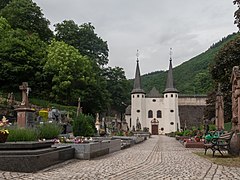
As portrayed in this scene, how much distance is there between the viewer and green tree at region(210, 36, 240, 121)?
76.3 ft

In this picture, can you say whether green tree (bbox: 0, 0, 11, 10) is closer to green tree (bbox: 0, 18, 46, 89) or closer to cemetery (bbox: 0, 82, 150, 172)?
green tree (bbox: 0, 18, 46, 89)

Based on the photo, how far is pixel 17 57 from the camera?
37969 mm

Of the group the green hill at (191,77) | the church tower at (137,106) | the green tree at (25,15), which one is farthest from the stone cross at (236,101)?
the green hill at (191,77)

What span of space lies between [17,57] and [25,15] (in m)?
10.1

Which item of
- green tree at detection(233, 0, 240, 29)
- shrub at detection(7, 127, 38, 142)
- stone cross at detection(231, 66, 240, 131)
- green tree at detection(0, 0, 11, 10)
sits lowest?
shrub at detection(7, 127, 38, 142)

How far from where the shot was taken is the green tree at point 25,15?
148 ft

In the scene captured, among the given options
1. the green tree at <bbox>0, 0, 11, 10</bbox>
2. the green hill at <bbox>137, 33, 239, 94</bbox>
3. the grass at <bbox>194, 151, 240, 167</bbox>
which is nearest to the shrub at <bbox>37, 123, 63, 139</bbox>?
the grass at <bbox>194, 151, 240, 167</bbox>

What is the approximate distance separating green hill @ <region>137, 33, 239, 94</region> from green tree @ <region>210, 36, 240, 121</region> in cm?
5698

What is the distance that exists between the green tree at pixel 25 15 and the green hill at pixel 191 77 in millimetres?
47292

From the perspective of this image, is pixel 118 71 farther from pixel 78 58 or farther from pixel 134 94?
pixel 78 58

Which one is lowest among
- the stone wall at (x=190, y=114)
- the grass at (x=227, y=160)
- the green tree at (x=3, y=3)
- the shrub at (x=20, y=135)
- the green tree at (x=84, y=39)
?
the grass at (x=227, y=160)

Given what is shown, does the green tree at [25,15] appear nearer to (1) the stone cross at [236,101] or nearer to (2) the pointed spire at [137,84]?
(2) the pointed spire at [137,84]

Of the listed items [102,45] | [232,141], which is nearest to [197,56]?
[102,45]

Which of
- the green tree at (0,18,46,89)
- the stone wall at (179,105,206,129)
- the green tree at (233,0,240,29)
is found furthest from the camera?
the stone wall at (179,105,206,129)
